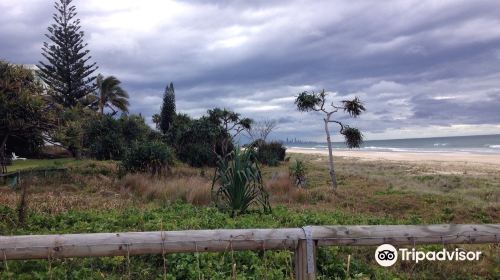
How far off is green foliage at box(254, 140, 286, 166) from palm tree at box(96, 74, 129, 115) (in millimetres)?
17870

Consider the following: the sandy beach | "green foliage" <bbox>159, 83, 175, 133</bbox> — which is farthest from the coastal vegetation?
the sandy beach

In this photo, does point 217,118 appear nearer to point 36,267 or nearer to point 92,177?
point 92,177

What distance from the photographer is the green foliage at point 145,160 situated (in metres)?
16.6

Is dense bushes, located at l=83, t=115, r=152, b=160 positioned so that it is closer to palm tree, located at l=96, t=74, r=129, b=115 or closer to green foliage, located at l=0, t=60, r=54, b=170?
green foliage, located at l=0, t=60, r=54, b=170

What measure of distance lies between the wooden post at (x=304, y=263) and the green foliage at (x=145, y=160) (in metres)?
13.8

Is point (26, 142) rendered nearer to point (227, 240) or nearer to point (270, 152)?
point (270, 152)

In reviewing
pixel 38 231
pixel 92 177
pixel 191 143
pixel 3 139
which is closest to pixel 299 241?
pixel 38 231

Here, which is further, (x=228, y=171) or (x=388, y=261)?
(x=228, y=171)

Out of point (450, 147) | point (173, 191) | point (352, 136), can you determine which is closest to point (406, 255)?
point (173, 191)

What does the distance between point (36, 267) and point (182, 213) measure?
293 cm

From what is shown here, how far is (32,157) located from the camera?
29.3 meters

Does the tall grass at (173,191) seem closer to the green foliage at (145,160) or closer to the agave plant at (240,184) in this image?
the agave plant at (240,184)

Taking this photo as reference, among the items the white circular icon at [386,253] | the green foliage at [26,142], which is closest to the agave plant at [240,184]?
the white circular icon at [386,253]

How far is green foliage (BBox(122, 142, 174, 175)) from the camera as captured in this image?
655 inches
